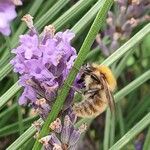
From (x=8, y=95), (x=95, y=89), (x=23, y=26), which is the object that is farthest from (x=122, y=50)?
(x=23, y=26)

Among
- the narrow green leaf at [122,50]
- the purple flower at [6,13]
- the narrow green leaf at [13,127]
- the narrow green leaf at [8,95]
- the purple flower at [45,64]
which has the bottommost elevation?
the narrow green leaf at [13,127]

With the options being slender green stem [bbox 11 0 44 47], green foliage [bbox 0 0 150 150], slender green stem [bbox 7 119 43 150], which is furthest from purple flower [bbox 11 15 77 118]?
slender green stem [bbox 11 0 44 47]

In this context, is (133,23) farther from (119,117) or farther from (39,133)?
(39,133)

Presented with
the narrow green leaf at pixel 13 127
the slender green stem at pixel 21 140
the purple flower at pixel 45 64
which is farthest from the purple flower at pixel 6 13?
the narrow green leaf at pixel 13 127

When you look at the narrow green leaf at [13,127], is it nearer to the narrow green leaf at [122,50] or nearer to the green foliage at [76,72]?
the green foliage at [76,72]

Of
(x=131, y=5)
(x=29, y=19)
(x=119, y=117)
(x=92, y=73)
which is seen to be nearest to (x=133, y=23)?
(x=131, y=5)

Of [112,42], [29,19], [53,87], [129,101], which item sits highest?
[29,19]

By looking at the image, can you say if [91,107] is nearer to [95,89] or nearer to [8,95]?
[95,89]
